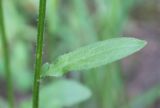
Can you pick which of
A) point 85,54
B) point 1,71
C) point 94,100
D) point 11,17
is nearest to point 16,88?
point 1,71

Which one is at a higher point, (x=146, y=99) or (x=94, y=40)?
(x=94, y=40)

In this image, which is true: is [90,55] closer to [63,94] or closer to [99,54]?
[99,54]

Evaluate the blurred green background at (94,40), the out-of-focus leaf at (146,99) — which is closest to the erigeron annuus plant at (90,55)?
the blurred green background at (94,40)

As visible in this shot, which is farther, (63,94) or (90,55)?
(63,94)

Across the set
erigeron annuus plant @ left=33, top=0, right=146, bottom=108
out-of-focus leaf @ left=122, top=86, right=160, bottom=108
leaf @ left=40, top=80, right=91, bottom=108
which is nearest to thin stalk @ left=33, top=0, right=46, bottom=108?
erigeron annuus plant @ left=33, top=0, right=146, bottom=108

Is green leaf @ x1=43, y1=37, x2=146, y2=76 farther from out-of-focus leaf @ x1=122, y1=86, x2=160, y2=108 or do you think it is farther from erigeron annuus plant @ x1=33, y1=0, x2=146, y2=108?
out-of-focus leaf @ x1=122, y1=86, x2=160, y2=108

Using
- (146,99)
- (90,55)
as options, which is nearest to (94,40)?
(146,99)
